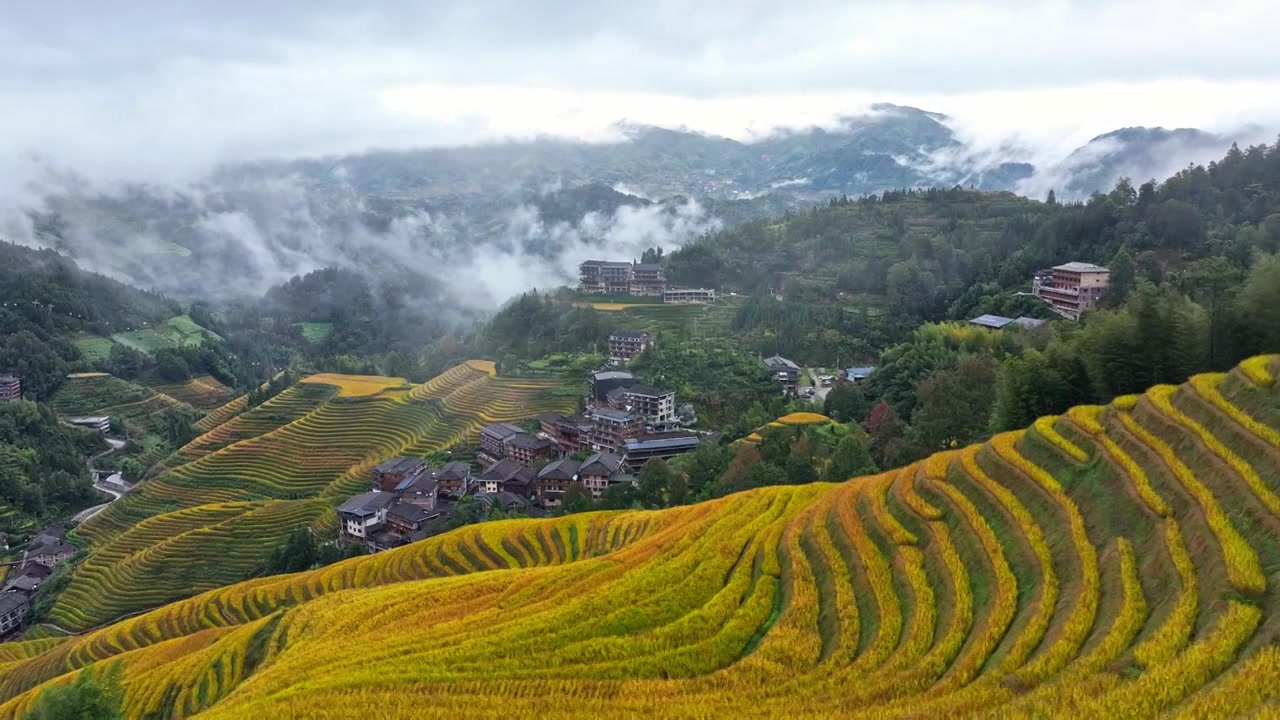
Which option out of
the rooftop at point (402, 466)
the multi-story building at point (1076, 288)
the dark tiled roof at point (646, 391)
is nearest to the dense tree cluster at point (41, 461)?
the rooftop at point (402, 466)

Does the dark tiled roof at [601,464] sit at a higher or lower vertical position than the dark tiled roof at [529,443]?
higher

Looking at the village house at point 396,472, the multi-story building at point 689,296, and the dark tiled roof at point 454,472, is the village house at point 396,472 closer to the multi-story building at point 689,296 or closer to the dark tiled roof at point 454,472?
the dark tiled roof at point 454,472

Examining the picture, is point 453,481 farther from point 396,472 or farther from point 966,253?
point 966,253

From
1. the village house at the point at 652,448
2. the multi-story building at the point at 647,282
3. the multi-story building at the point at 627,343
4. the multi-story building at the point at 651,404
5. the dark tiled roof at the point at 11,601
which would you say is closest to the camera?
the dark tiled roof at the point at 11,601

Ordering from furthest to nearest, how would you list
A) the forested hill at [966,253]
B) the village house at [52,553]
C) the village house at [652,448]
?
the forested hill at [966,253] → the village house at [52,553] → the village house at [652,448]

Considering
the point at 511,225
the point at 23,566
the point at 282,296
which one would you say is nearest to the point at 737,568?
the point at 23,566
